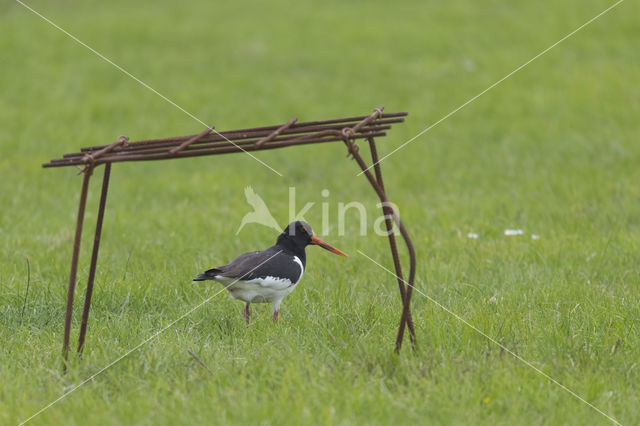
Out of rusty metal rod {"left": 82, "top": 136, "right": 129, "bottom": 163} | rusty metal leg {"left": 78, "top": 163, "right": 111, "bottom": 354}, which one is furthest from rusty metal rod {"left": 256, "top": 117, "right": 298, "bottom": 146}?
rusty metal leg {"left": 78, "top": 163, "right": 111, "bottom": 354}

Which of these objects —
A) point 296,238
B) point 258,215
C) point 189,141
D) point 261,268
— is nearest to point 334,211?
point 258,215

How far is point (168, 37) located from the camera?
1501 cm

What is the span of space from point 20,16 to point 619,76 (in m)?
12.8

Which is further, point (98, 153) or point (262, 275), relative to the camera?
point (262, 275)

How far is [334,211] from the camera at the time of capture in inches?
301

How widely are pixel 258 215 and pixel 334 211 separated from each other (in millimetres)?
914

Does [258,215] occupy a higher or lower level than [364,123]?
lower

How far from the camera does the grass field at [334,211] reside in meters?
3.46

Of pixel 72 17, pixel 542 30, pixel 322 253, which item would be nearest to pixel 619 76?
pixel 542 30

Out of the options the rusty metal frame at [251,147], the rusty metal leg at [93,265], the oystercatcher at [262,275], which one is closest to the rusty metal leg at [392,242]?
the rusty metal frame at [251,147]

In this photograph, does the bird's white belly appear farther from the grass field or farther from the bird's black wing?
the grass field

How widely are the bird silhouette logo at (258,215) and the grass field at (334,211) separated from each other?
137 mm

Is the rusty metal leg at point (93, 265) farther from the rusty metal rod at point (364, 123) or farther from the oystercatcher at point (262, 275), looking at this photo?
the rusty metal rod at point (364, 123)

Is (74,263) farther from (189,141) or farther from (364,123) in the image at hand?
(364,123)
